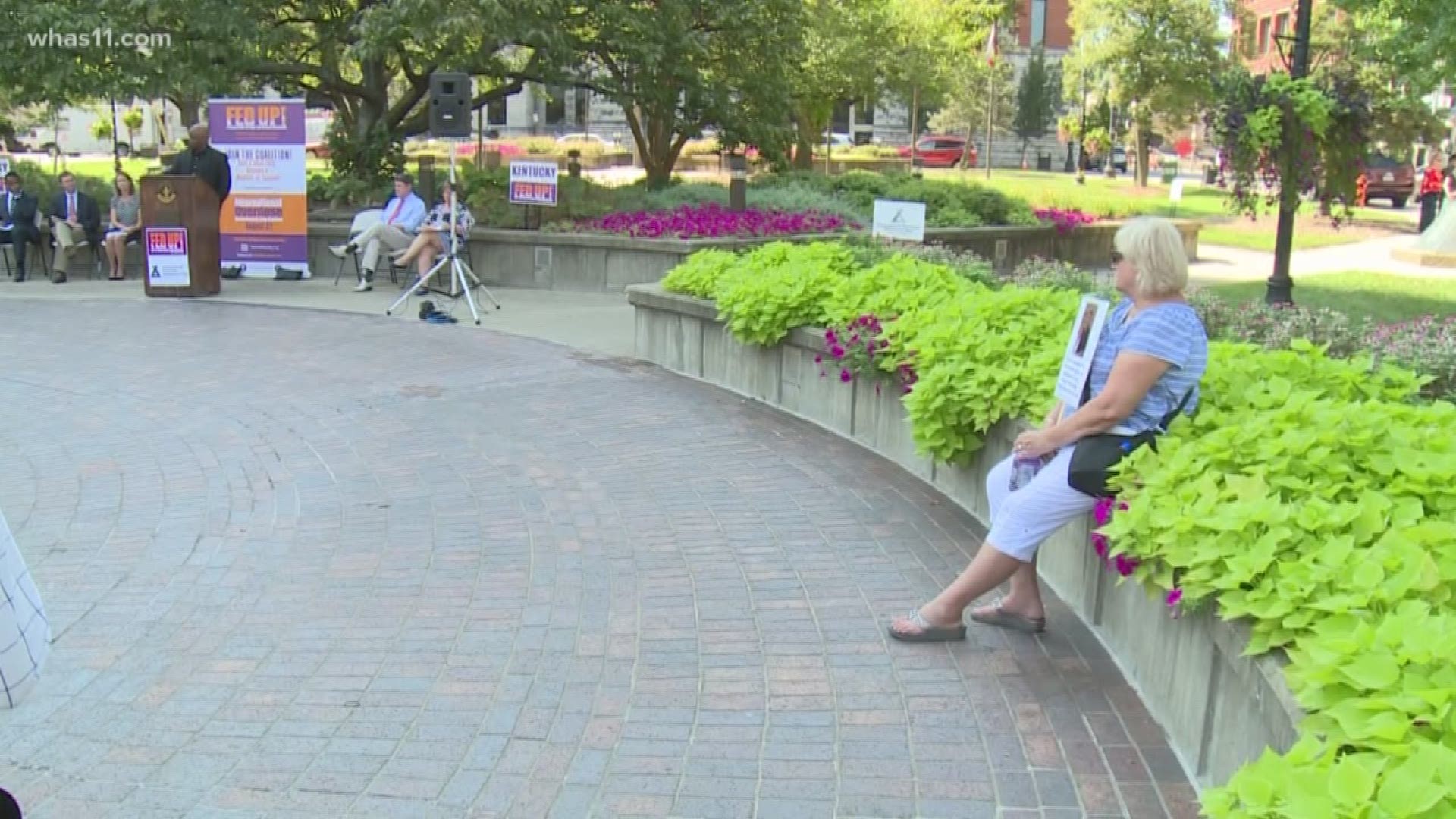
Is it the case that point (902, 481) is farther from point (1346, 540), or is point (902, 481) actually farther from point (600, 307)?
point (600, 307)

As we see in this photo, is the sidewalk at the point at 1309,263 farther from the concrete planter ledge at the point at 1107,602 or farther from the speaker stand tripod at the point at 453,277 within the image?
the concrete planter ledge at the point at 1107,602

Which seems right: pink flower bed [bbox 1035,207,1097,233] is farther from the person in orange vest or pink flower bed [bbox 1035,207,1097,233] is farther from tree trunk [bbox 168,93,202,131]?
tree trunk [bbox 168,93,202,131]

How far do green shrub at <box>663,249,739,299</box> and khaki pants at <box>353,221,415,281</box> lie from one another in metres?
5.96

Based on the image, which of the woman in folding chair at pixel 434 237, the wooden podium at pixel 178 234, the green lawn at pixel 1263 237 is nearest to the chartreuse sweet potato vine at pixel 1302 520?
the woman in folding chair at pixel 434 237

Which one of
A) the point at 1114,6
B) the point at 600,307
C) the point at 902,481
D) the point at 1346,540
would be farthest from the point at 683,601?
the point at 1114,6

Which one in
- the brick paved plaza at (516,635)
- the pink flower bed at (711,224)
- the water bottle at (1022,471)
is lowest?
the brick paved plaza at (516,635)

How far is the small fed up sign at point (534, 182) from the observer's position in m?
16.6

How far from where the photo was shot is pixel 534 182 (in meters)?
16.7

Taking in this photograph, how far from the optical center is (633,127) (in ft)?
75.2

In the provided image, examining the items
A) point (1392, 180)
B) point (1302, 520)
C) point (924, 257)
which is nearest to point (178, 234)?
point (924, 257)

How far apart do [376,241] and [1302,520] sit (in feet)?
45.2

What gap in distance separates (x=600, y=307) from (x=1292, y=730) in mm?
12197

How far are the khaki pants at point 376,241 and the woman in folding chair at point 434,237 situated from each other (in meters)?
0.65

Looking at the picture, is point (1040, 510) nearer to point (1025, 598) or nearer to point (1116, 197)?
point (1025, 598)
